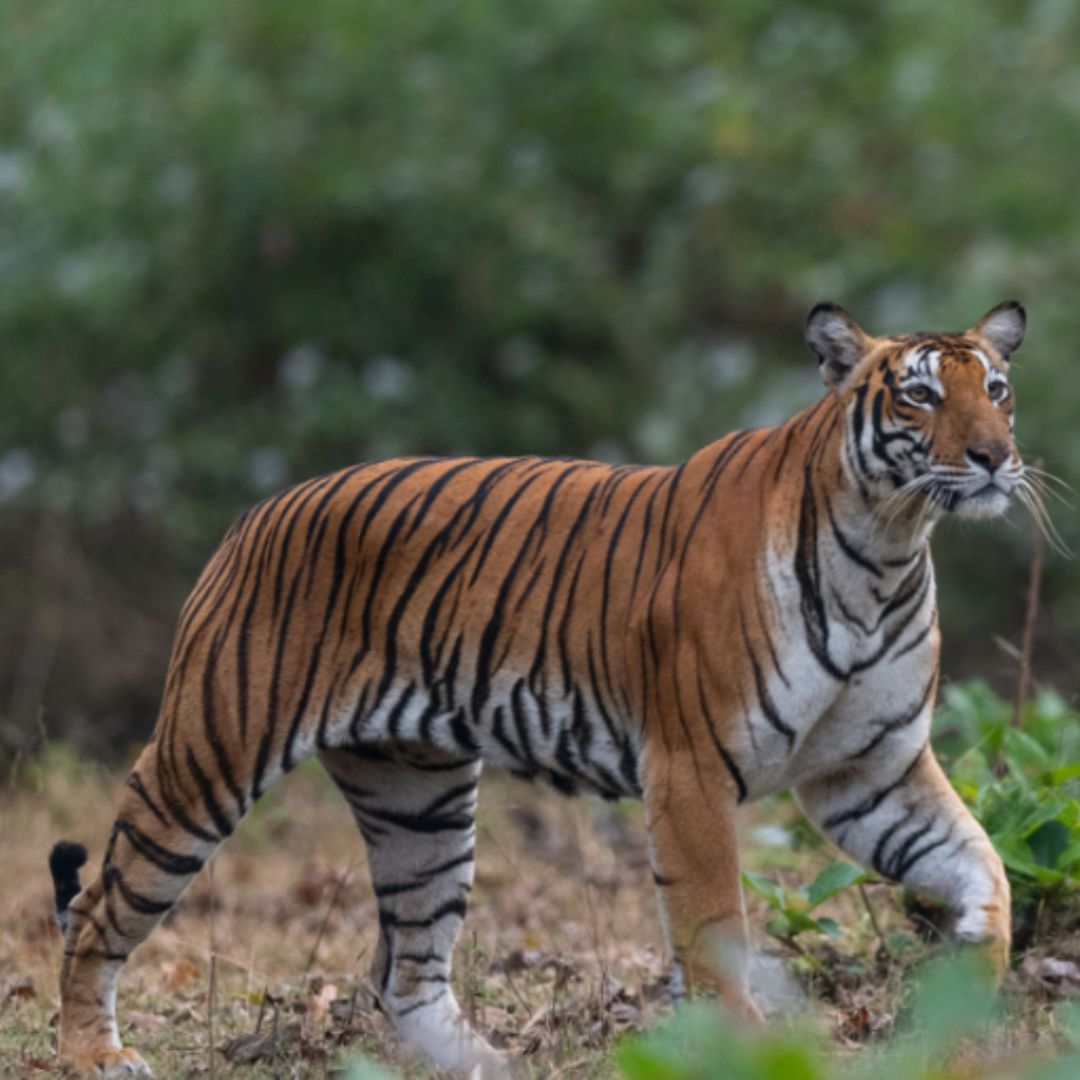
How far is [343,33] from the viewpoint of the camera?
13445 mm

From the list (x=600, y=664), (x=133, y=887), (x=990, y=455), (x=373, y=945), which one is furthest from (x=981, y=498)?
(x=373, y=945)

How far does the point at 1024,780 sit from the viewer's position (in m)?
5.88

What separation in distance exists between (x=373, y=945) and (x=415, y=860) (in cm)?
109

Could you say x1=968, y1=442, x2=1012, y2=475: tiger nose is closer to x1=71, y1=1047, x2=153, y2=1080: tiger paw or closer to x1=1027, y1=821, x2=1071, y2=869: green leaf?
x1=1027, y1=821, x2=1071, y2=869: green leaf

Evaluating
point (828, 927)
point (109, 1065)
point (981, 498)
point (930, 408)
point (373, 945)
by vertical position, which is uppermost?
point (930, 408)

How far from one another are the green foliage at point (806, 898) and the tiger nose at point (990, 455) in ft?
4.35

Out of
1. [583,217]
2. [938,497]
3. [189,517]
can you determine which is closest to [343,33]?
[583,217]

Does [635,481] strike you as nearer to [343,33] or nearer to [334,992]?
Answer: [334,992]

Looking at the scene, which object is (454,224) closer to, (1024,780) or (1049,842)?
(1024,780)

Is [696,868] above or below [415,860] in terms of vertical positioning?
above

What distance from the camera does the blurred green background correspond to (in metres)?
13.1

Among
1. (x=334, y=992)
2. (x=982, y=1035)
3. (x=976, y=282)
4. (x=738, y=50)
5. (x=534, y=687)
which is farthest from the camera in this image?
(x=738, y=50)

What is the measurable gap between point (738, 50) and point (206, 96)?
372 centimetres

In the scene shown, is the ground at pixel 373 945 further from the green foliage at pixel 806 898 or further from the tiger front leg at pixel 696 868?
the tiger front leg at pixel 696 868
